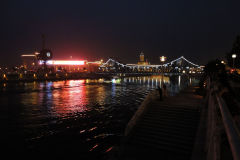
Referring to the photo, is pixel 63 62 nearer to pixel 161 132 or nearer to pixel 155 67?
pixel 155 67

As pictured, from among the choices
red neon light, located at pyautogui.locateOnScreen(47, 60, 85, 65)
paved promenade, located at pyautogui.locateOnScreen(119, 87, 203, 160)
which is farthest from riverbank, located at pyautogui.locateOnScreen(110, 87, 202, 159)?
red neon light, located at pyautogui.locateOnScreen(47, 60, 85, 65)

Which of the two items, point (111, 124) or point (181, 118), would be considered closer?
point (181, 118)

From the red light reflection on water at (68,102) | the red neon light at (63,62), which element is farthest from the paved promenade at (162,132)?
the red neon light at (63,62)

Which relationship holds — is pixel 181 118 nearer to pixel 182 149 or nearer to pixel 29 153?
pixel 182 149

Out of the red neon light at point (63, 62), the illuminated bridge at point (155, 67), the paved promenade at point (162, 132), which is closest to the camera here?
the paved promenade at point (162, 132)

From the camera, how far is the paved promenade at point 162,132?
9.73m

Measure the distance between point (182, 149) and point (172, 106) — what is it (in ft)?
15.3

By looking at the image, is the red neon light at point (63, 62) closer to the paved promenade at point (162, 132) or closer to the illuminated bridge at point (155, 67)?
the illuminated bridge at point (155, 67)

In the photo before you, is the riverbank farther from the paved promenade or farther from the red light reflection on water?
the red light reflection on water

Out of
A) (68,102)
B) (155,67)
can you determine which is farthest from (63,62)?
(68,102)

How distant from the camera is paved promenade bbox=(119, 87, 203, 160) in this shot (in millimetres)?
9727

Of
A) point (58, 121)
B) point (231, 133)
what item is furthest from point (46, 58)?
point (231, 133)

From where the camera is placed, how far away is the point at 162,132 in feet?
37.7

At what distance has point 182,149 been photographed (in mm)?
10023
